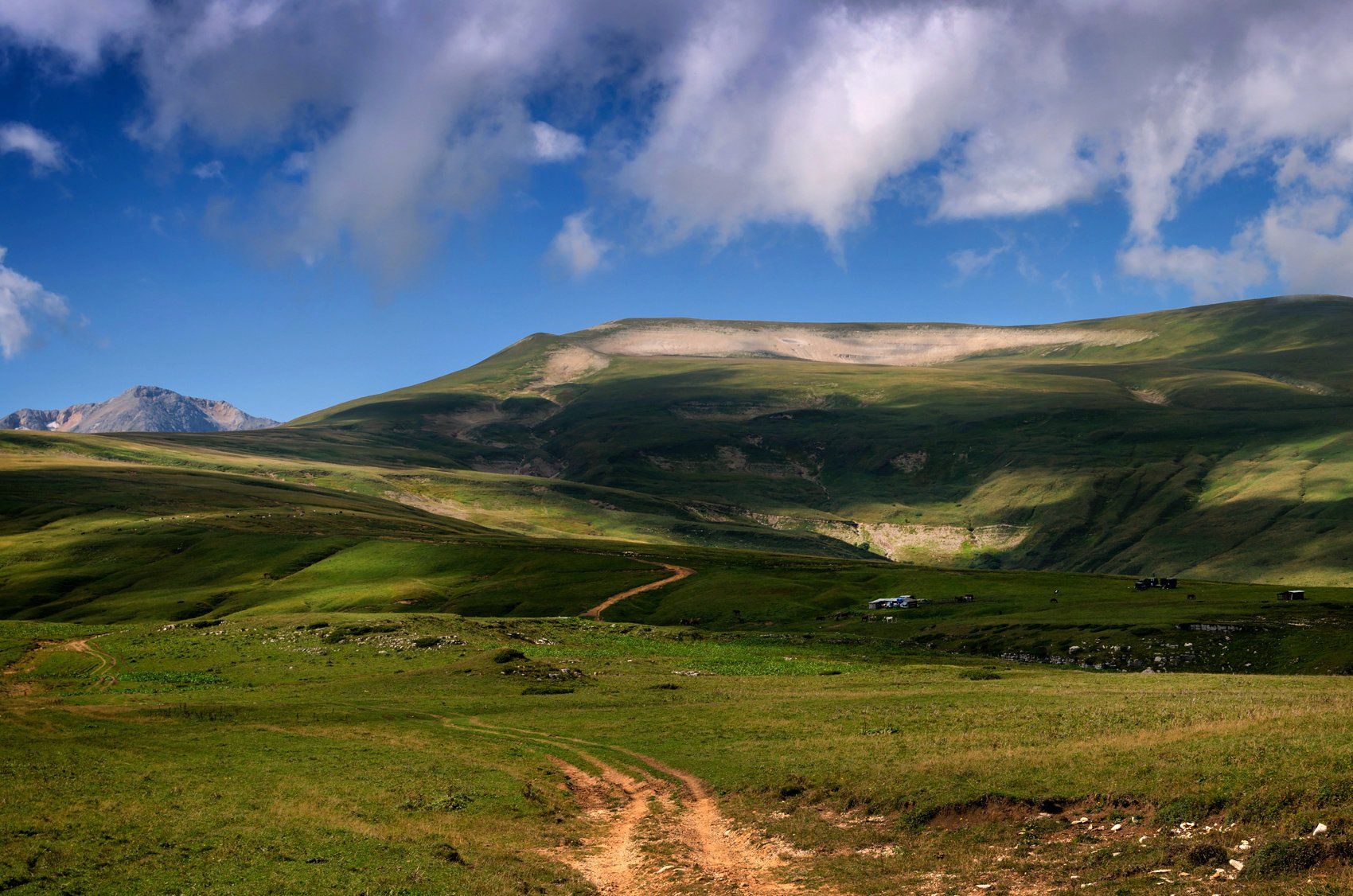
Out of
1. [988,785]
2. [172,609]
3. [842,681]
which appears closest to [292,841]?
[988,785]

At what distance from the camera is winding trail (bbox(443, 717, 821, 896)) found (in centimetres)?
2652

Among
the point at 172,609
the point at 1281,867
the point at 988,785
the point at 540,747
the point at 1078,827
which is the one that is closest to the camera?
the point at 1281,867

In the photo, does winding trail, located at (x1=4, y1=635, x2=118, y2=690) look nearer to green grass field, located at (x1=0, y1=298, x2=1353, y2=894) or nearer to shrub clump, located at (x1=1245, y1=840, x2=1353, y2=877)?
Answer: green grass field, located at (x1=0, y1=298, x2=1353, y2=894)

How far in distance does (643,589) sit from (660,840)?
110187mm

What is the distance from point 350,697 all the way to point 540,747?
19931 millimetres

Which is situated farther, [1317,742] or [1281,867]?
[1317,742]

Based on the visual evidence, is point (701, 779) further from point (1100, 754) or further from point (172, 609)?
point (172, 609)

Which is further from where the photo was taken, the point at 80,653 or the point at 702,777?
the point at 80,653

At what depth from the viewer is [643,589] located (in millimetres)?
140500

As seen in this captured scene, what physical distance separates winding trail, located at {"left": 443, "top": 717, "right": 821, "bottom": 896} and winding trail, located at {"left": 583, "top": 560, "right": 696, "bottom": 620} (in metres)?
82.6

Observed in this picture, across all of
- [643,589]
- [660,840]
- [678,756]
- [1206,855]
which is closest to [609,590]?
[643,589]

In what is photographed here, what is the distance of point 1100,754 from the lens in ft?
102

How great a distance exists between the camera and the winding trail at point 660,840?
26516 mm

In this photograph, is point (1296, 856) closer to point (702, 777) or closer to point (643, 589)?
point (702, 777)
